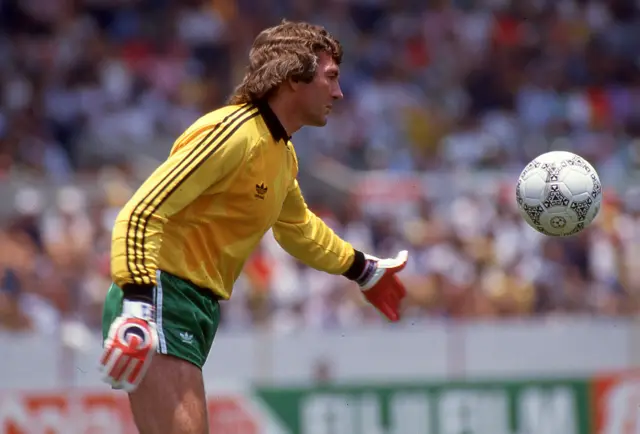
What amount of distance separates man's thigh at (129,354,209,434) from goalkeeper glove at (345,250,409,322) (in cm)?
153

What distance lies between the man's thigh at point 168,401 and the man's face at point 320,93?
1.25m

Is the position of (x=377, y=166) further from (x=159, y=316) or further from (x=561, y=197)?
(x=159, y=316)

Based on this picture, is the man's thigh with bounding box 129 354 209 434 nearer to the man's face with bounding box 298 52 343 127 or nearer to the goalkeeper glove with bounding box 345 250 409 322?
the man's face with bounding box 298 52 343 127

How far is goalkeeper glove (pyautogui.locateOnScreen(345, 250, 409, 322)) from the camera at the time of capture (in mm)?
6688

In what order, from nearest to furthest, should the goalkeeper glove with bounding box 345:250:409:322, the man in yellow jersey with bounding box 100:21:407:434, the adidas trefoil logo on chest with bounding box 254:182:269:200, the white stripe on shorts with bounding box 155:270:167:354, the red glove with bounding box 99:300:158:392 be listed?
1. the red glove with bounding box 99:300:158:392
2. the man in yellow jersey with bounding box 100:21:407:434
3. the white stripe on shorts with bounding box 155:270:167:354
4. the adidas trefoil logo on chest with bounding box 254:182:269:200
5. the goalkeeper glove with bounding box 345:250:409:322

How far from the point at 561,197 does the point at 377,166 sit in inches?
343

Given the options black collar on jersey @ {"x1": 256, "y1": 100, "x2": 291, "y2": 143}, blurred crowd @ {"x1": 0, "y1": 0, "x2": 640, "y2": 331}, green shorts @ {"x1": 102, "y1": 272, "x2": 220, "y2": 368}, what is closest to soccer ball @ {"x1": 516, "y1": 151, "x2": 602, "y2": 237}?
black collar on jersey @ {"x1": 256, "y1": 100, "x2": 291, "y2": 143}

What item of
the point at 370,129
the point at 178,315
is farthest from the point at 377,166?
the point at 178,315

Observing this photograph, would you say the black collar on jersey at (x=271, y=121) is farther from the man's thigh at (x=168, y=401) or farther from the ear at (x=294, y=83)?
the man's thigh at (x=168, y=401)

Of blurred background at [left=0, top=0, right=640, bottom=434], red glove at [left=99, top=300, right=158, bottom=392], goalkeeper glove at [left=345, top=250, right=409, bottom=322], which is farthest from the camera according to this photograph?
blurred background at [left=0, top=0, right=640, bottom=434]

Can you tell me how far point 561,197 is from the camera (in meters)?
6.75

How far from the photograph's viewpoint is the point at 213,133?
5.39m

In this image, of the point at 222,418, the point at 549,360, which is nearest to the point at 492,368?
the point at 549,360

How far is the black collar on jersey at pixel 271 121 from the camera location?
5.68 m
